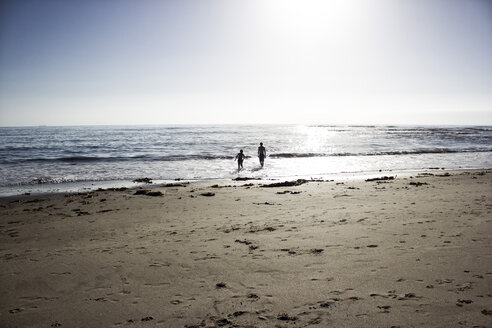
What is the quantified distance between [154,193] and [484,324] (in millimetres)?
10976

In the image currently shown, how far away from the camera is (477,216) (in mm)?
7645

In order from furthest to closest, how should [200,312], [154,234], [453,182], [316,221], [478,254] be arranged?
[453,182] < [316,221] < [154,234] < [478,254] < [200,312]

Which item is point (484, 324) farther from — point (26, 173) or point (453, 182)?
point (26, 173)

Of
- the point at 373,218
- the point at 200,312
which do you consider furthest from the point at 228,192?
the point at 200,312

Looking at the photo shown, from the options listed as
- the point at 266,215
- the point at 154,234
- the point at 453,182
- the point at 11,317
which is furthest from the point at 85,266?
the point at 453,182

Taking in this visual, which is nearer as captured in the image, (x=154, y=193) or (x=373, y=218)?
(x=373, y=218)

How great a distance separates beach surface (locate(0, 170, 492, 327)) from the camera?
3773 mm

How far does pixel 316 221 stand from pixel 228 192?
17.9ft

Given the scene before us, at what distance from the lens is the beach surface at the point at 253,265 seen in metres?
3.77

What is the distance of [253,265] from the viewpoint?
521 cm

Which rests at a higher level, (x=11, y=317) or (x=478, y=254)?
(x=478, y=254)

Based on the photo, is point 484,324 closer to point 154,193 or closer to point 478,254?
point 478,254

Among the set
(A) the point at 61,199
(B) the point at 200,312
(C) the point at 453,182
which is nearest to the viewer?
(B) the point at 200,312

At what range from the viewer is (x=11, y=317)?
3.90 meters
